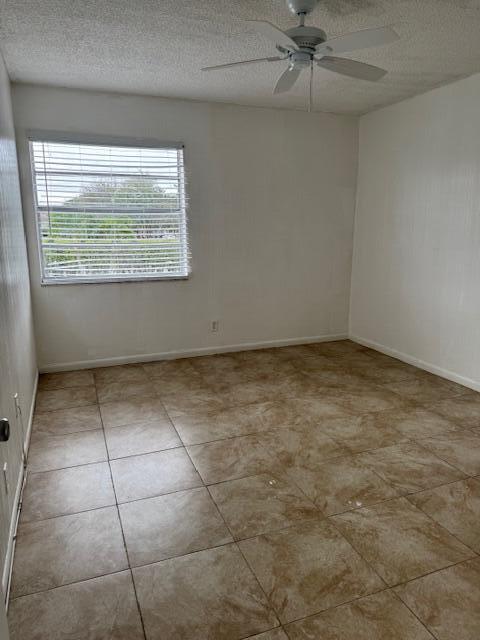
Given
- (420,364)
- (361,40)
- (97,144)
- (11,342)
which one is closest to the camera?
(361,40)

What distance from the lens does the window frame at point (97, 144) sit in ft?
12.3

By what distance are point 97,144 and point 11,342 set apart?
221 cm

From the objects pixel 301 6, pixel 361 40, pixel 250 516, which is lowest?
pixel 250 516

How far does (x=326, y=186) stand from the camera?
4781 mm

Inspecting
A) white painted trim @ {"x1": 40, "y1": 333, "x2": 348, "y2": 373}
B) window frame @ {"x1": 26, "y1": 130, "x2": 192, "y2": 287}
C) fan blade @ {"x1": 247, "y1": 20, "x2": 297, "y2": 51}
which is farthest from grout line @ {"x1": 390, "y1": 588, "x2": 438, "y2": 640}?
window frame @ {"x1": 26, "y1": 130, "x2": 192, "y2": 287}

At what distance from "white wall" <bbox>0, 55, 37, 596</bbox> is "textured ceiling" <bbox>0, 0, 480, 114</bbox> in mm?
500

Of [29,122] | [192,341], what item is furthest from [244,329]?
[29,122]

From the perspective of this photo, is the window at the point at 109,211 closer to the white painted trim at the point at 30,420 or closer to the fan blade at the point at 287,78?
the white painted trim at the point at 30,420

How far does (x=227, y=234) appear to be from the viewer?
447cm

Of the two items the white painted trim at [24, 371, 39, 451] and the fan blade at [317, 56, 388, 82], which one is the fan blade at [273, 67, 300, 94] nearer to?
the fan blade at [317, 56, 388, 82]

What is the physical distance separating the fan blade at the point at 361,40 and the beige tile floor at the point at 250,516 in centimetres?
218

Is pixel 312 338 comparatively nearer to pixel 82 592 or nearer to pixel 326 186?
pixel 326 186

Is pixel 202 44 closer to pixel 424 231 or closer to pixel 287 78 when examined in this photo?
pixel 287 78

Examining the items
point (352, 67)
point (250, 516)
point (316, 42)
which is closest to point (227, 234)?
point (352, 67)
